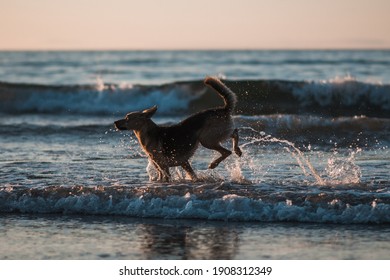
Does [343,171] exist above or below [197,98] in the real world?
below

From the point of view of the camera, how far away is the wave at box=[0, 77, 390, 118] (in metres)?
23.5

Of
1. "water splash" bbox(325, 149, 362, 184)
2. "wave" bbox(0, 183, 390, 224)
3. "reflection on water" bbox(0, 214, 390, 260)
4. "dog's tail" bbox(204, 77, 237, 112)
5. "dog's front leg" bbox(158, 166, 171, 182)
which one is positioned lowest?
"reflection on water" bbox(0, 214, 390, 260)

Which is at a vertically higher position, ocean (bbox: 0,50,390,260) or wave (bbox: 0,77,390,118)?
wave (bbox: 0,77,390,118)

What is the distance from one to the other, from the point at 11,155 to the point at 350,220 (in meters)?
7.32

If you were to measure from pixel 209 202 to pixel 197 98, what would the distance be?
1561 cm

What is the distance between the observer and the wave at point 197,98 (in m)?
23.5

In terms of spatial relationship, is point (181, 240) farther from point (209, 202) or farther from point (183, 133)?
point (183, 133)

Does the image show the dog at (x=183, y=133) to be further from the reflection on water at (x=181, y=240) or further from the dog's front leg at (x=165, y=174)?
the reflection on water at (x=181, y=240)

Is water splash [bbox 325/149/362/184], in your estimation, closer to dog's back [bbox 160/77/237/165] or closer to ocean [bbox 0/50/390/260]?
A: ocean [bbox 0/50/390/260]

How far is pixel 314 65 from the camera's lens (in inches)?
1569

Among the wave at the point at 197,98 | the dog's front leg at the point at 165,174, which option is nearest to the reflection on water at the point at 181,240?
the dog's front leg at the point at 165,174

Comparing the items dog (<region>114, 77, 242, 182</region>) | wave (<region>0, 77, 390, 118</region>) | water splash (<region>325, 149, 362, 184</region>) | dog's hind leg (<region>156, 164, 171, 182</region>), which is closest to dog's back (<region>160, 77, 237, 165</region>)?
dog (<region>114, 77, 242, 182</region>)

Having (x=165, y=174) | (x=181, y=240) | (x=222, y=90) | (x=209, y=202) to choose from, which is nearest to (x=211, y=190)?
(x=209, y=202)

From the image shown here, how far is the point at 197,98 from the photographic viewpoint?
25.4 m
